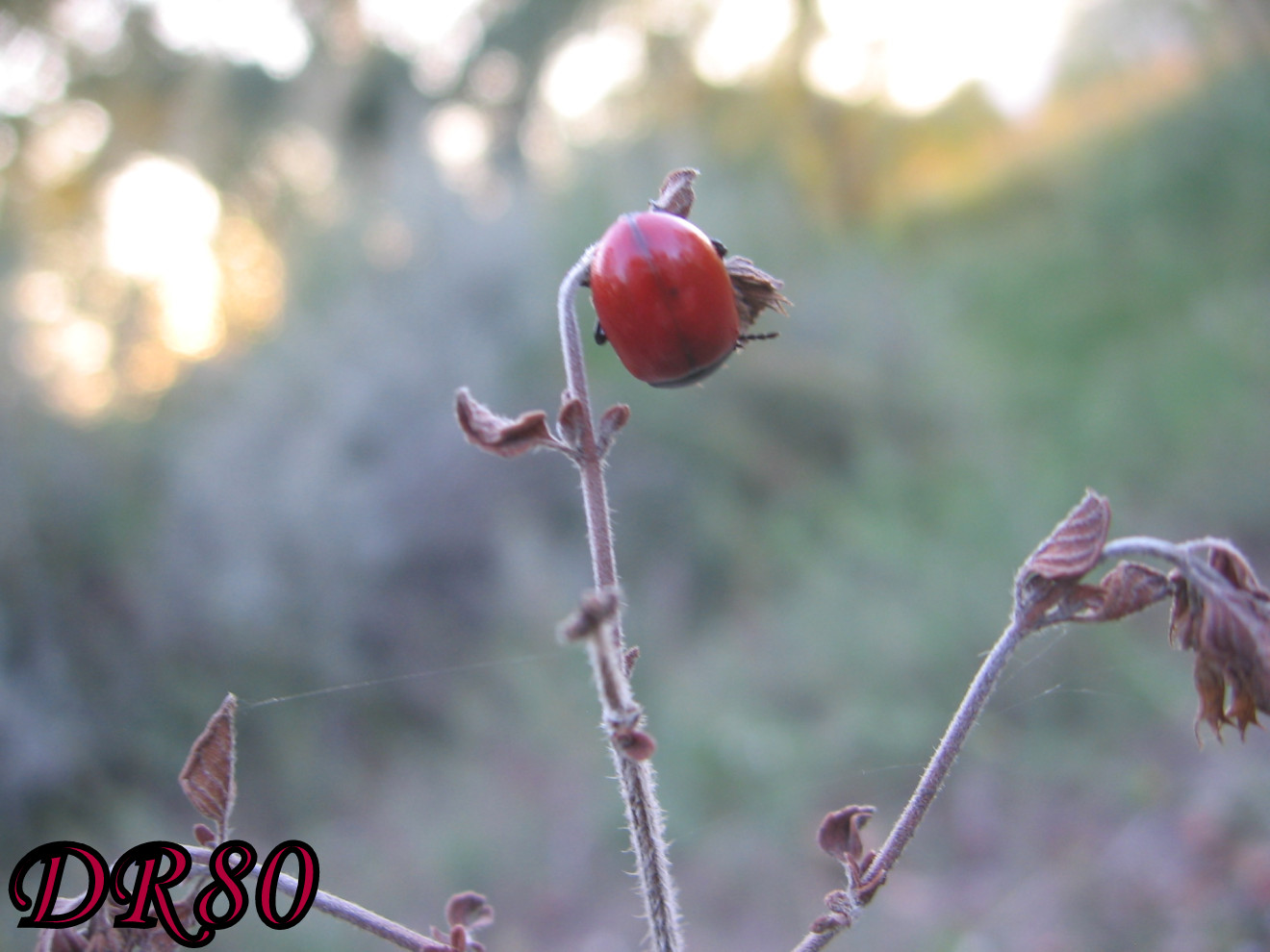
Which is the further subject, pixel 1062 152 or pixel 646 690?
pixel 1062 152

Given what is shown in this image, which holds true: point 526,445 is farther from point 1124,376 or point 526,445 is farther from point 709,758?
point 1124,376

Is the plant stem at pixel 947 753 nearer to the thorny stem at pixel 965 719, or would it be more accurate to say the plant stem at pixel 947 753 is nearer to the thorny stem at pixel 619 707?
the thorny stem at pixel 965 719

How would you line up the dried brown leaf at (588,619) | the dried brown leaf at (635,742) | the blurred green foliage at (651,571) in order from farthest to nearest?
the blurred green foliage at (651,571) → the dried brown leaf at (635,742) → the dried brown leaf at (588,619)

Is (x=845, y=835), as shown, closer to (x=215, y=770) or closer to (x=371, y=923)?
(x=371, y=923)

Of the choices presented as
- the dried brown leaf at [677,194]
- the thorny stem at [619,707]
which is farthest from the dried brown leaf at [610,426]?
the dried brown leaf at [677,194]

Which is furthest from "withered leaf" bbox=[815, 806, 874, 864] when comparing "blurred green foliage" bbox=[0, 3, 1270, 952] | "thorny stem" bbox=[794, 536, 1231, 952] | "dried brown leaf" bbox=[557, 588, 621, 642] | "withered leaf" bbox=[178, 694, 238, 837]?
"blurred green foliage" bbox=[0, 3, 1270, 952]

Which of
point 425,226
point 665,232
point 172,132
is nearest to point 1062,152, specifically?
point 425,226
